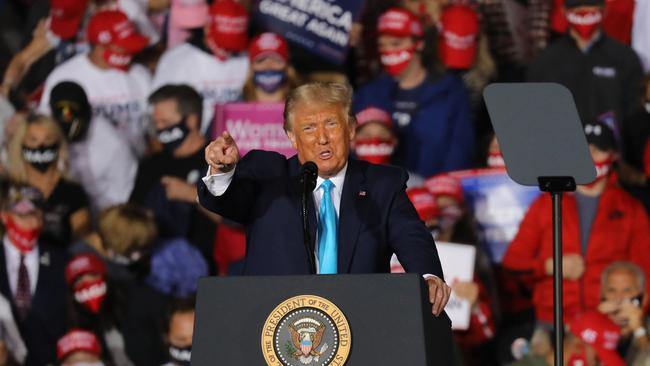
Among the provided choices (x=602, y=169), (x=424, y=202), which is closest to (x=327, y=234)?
(x=424, y=202)

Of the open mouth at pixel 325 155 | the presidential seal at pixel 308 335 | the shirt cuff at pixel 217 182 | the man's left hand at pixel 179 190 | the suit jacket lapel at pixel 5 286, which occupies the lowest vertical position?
the suit jacket lapel at pixel 5 286

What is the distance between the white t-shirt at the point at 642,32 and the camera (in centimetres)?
810

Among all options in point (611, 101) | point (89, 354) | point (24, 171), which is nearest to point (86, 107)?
point (24, 171)

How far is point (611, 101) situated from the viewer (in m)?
7.86

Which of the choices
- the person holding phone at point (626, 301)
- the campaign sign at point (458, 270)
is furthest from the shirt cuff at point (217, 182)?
the person holding phone at point (626, 301)

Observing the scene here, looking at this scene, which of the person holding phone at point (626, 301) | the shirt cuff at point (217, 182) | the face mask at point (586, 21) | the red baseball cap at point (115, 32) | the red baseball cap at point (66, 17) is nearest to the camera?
the shirt cuff at point (217, 182)

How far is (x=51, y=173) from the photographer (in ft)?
26.1

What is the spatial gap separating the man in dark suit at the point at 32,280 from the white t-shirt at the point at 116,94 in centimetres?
81

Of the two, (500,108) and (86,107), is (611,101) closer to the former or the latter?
(86,107)

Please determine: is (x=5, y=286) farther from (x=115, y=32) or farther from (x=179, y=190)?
(x=115, y=32)

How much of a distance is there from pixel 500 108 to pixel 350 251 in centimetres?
66

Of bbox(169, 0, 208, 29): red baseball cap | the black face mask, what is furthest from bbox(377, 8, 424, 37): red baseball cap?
the black face mask

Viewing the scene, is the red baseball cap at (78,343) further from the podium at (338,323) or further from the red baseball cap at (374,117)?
Result: the podium at (338,323)

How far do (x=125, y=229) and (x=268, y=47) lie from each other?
49.4 inches
